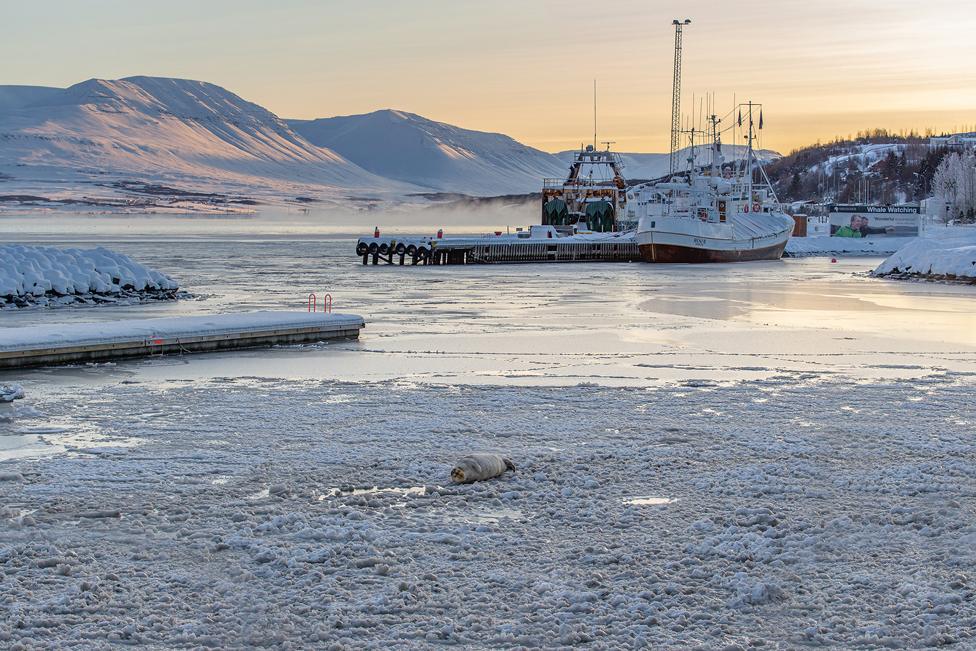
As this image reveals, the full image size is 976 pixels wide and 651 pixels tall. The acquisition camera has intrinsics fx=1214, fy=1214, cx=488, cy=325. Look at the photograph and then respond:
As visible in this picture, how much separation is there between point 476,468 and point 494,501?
2.05 ft

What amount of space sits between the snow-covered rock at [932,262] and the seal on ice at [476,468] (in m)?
40.7

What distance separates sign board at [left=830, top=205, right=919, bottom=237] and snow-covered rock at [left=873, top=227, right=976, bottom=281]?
6234 centimetres

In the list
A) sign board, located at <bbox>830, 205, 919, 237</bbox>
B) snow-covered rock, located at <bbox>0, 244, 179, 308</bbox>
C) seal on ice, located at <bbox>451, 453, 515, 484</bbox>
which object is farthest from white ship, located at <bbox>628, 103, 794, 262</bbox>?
seal on ice, located at <bbox>451, 453, 515, 484</bbox>

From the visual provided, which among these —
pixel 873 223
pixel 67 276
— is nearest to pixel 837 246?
pixel 873 223

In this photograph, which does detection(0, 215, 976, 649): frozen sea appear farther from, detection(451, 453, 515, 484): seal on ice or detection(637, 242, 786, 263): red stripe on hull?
detection(637, 242, 786, 263): red stripe on hull

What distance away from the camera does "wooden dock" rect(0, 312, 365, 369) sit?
17359mm

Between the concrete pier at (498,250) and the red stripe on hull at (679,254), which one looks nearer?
the red stripe on hull at (679,254)

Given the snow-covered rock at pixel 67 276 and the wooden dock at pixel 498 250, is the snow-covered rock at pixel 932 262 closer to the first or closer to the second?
the wooden dock at pixel 498 250

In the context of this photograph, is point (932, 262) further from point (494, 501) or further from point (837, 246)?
point (837, 246)

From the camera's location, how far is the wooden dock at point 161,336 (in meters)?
17.4

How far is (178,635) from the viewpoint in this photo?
21.8 ft

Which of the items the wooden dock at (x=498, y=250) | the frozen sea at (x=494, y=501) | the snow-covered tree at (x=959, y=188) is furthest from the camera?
the snow-covered tree at (x=959, y=188)

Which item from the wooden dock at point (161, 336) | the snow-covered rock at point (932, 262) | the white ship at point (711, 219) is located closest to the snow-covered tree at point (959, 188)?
the white ship at point (711, 219)

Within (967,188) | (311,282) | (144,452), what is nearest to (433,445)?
(144,452)
